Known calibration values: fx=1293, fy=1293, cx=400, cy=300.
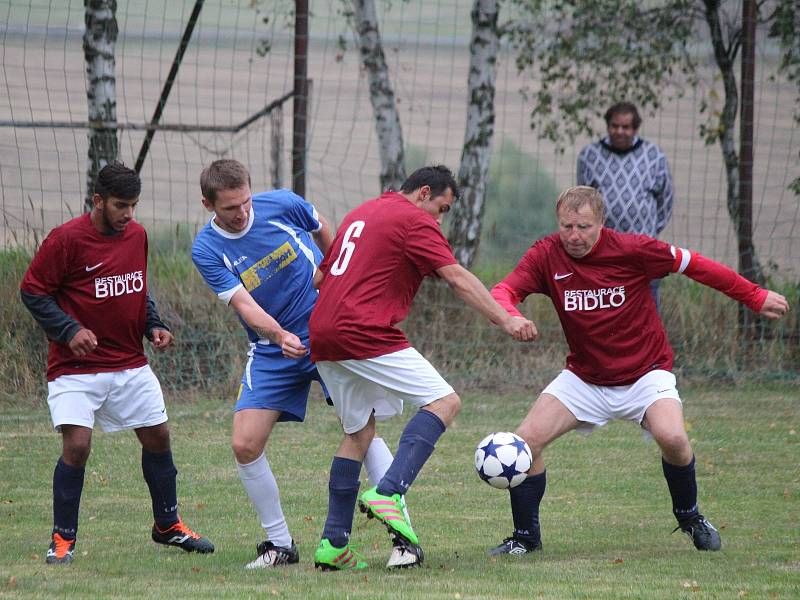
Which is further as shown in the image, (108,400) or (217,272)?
(108,400)

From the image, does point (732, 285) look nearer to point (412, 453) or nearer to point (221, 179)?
point (412, 453)

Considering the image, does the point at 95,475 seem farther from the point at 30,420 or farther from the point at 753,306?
the point at 753,306

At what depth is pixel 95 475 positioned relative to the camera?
8273mm

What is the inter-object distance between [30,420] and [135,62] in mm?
4496

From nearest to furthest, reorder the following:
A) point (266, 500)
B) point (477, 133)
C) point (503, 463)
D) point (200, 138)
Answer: point (503, 463) < point (266, 500) < point (200, 138) < point (477, 133)

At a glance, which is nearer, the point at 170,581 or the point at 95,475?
the point at 170,581

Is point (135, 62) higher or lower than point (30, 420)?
higher

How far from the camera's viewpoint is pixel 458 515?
7.15 metres

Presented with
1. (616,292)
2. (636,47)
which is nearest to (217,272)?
(616,292)

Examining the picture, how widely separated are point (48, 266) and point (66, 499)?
42.7 inches

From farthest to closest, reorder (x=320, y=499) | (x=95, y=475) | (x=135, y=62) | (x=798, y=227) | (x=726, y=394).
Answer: (x=135, y=62)
(x=798, y=227)
(x=726, y=394)
(x=95, y=475)
(x=320, y=499)

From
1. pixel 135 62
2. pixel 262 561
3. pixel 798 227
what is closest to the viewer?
pixel 262 561

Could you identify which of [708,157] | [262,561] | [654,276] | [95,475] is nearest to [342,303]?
[262,561]

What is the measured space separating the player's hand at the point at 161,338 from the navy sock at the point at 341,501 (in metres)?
1.11
